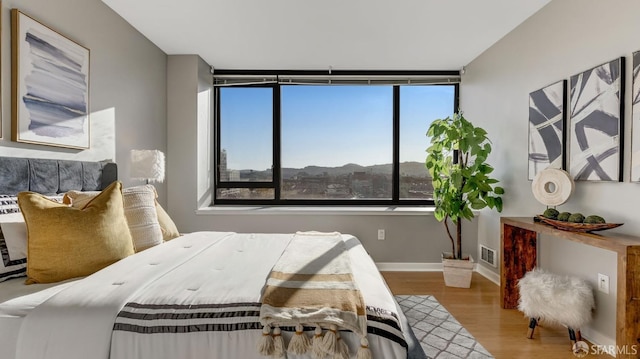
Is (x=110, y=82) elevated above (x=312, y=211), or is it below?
above

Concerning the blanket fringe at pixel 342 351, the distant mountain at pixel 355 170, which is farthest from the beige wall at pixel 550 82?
the blanket fringe at pixel 342 351

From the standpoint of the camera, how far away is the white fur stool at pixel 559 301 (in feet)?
6.42

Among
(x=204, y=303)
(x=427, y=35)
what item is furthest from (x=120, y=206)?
(x=427, y=35)

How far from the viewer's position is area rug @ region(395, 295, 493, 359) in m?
2.01

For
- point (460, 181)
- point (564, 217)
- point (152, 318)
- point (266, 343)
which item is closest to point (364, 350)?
point (266, 343)

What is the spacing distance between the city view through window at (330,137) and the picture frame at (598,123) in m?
1.87

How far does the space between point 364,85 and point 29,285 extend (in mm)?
3606

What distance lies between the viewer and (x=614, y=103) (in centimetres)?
196

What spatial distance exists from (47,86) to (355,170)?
3084 millimetres

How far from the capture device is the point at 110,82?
8.74 ft

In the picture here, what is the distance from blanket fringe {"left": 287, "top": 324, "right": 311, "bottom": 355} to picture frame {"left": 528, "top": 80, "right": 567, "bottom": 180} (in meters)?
2.37

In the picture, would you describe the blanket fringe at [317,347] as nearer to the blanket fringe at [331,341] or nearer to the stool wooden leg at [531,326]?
the blanket fringe at [331,341]

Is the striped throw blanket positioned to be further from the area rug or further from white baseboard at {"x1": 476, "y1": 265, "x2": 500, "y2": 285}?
white baseboard at {"x1": 476, "y1": 265, "x2": 500, "y2": 285}

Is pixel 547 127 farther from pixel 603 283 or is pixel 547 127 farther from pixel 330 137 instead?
pixel 330 137
